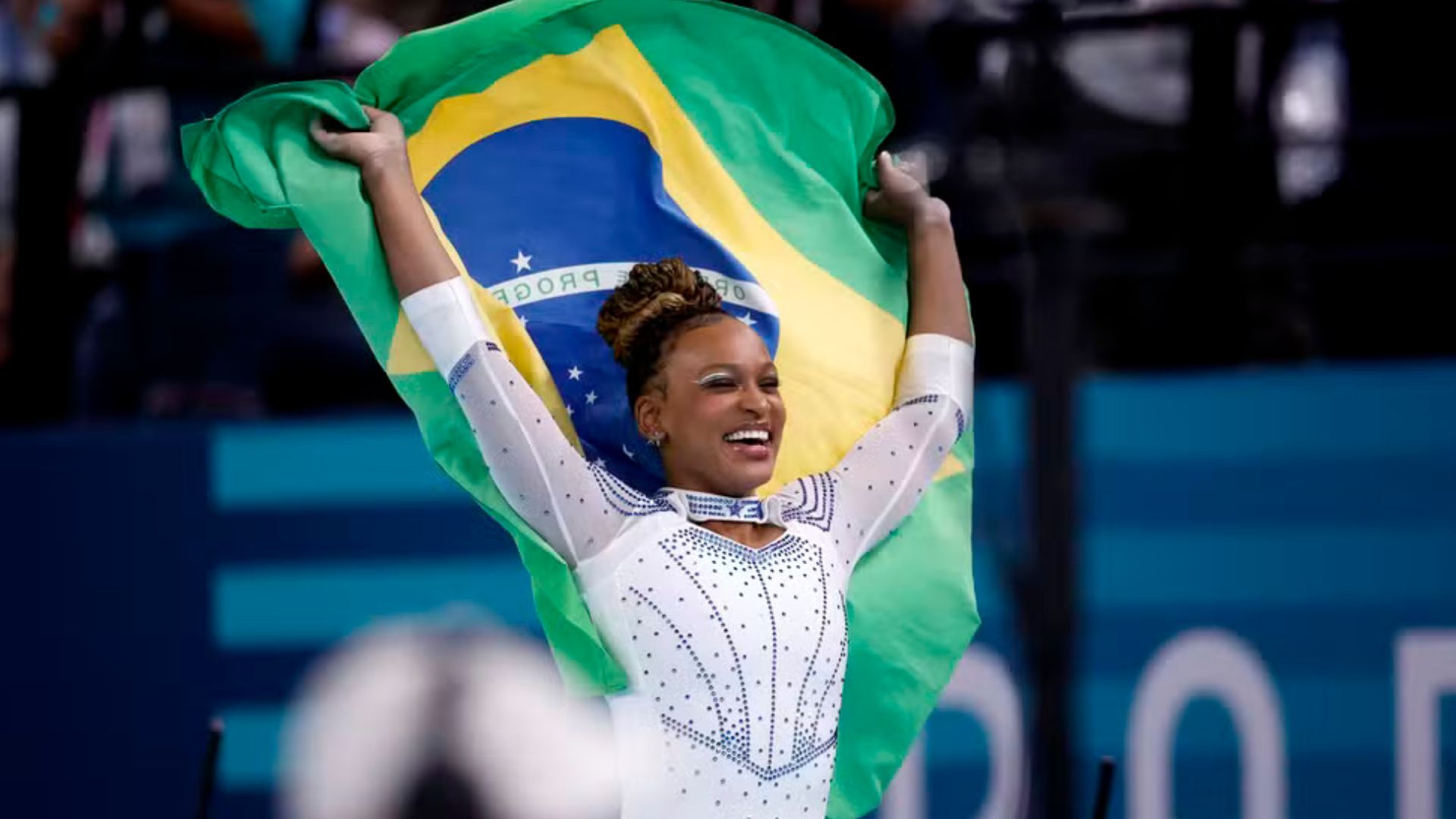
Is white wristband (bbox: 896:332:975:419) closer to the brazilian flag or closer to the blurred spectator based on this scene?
the brazilian flag

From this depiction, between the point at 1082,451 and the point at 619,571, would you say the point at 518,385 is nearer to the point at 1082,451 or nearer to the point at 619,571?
the point at 619,571

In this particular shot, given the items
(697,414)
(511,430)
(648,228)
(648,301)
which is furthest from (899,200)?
(511,430)

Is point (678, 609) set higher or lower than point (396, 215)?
lower

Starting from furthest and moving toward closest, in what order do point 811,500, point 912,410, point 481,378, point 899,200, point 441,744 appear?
point 899,200 → point 912,410 → point 811,500 → point 481,378 → point 441,744

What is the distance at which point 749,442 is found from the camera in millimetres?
3008

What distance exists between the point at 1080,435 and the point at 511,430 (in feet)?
6.35

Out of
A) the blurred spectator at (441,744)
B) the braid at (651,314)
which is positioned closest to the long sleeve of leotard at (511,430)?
the braid at (651,314)

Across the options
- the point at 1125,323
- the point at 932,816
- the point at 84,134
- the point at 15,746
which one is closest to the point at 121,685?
the point at 15,746

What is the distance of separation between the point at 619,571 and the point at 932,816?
1990mm

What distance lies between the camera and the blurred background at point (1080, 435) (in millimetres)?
4609

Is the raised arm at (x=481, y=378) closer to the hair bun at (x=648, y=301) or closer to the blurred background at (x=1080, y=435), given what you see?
the hair bun at (x=648, y=301)

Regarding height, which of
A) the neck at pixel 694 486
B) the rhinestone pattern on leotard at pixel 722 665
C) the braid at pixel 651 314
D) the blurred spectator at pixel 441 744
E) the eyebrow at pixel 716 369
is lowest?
the blurred spectator at pixel 441 744

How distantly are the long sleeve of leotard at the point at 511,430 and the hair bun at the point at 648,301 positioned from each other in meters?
0.22

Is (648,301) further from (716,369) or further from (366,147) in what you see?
(366,147)
